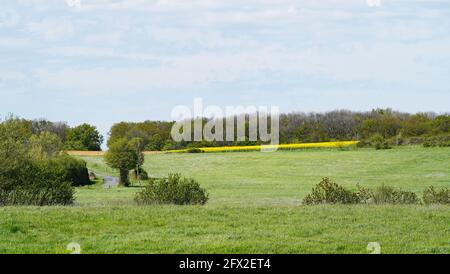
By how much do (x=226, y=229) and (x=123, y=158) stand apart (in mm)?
53095

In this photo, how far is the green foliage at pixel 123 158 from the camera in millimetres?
67250

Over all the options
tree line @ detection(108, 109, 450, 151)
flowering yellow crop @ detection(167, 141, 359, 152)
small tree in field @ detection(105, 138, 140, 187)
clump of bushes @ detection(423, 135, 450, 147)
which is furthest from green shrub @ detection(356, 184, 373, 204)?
flowering yellow crop @ detection(167, 141, 359, 152)

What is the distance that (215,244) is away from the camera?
43.0ft

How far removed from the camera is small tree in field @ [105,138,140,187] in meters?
67.2

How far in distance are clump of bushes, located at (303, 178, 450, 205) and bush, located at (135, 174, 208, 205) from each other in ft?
11.8

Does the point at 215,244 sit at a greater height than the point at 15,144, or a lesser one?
lesser

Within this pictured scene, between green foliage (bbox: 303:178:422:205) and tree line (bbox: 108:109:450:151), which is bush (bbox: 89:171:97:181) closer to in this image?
tree line (bbox: 108:109:450:151)

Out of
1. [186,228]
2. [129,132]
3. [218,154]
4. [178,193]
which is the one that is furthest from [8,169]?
[218,154]

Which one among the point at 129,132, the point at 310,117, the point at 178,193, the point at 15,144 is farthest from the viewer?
the point at 310,117

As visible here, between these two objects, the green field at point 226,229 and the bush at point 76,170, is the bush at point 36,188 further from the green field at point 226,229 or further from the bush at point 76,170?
the bush at point 76,170

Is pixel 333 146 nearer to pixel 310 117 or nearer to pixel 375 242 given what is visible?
pixel 310 117
